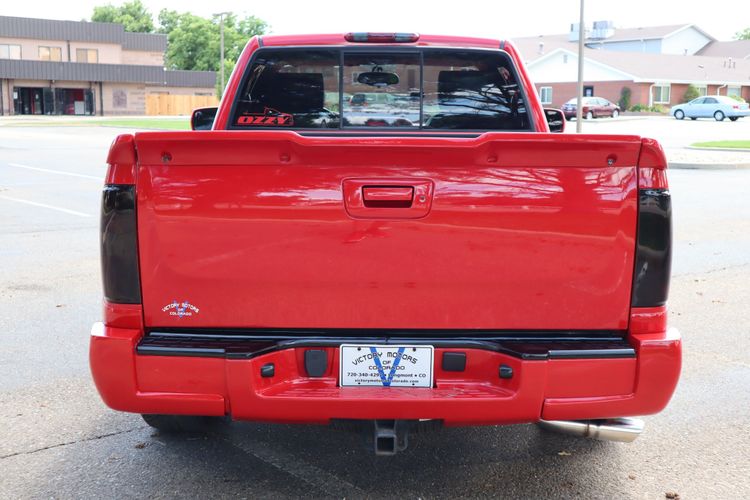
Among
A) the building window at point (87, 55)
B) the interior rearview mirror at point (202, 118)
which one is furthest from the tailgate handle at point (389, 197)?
the building window at point (87, 55)

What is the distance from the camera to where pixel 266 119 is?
528 cm

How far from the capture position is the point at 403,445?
11.0 feet

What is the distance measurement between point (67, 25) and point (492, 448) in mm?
74019

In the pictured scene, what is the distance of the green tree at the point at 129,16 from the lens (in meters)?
108

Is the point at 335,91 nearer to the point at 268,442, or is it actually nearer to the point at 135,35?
the point at 268,442

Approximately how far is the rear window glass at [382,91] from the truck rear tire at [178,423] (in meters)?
1.91

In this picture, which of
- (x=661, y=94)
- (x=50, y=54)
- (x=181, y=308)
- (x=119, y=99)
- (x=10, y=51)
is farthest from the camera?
(x=119, y=99)

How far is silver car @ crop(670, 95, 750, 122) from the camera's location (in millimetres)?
53656

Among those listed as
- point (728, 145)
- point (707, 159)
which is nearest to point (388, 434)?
point (707, 159)

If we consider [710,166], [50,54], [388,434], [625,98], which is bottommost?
[388,434]

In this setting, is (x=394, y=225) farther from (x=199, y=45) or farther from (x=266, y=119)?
(x=199, y=45)

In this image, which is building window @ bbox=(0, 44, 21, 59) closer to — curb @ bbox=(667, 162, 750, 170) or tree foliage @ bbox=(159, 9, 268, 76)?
tree foliage @ bbox=(159, 9, 268, 76)

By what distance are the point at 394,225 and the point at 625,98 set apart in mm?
67609

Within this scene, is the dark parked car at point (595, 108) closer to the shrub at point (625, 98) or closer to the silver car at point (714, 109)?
the silver car at point (714, 109)
